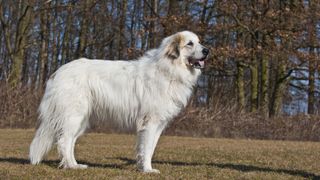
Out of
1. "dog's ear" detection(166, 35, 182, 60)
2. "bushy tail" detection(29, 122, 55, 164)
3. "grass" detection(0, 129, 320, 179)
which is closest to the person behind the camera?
"grass" detection(0, 129, 320, 179)

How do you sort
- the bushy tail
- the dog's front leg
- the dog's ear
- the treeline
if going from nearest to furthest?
the dog's front leg, the dog's ear, the bushy tail, the treeline

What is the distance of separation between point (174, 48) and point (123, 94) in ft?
3.72

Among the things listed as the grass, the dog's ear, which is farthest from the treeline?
the dog's ear

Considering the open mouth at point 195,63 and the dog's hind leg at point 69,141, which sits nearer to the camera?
the dog's hind leg at point 69,141

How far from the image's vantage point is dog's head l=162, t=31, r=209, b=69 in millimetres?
8406

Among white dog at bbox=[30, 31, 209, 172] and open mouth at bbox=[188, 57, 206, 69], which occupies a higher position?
open mouth at bbox=[188, 57, 206, 69]

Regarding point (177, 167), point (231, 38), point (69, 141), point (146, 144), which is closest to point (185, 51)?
point (146, 144)

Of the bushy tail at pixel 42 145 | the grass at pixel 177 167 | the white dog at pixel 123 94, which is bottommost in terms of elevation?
the grass at pixel 177 167

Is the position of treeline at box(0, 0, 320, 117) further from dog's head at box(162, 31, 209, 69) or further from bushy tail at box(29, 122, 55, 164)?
dog's head at box(162, 31, 209, 69)

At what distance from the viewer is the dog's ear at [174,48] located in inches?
330

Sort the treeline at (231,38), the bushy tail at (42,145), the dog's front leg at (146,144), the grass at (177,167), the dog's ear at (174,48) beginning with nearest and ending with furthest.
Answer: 1. the grass at (177,167)
2. the dog's front leg at (146,144)
3. the dog's ear at (174,48)
4. the bushy tail at (42,145)
5. the treeline at (231,38)

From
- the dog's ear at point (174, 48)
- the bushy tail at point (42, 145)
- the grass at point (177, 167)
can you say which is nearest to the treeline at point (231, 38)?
the grass at point (177, 167)

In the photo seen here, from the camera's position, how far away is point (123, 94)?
8438mm

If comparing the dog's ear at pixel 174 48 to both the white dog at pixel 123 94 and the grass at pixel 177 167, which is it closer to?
the white dog at pixel 123 94
